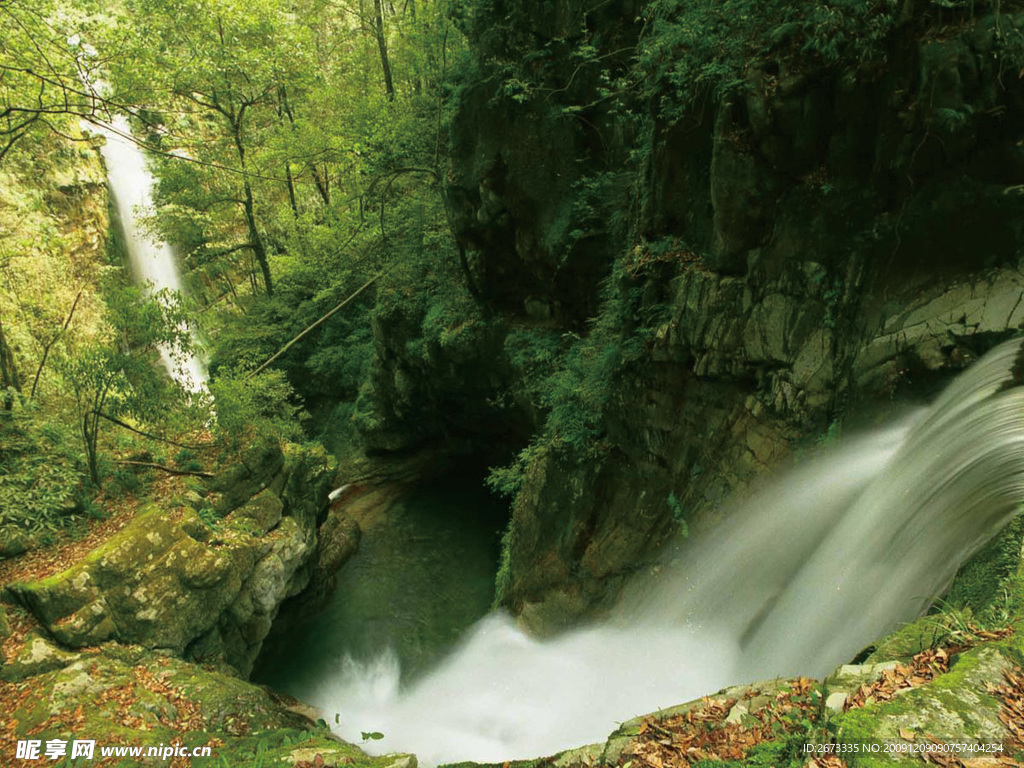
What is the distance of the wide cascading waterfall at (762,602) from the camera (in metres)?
3.64

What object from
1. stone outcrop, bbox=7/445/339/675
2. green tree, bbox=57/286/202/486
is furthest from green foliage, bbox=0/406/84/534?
stone outcrop, bbox=7/445/339/675

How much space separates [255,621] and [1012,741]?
1010 cm

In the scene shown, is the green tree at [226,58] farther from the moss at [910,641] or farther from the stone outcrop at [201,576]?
the moss at [910,641]

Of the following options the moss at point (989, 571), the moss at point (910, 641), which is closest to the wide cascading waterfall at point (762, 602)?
the moss at point (989, 571)

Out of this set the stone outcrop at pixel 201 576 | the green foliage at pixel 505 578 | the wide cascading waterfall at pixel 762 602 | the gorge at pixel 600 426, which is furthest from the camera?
the green foliage at pixel 505 578

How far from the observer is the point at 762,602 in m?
5.70

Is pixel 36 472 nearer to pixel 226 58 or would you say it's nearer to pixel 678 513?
pixel 678 513

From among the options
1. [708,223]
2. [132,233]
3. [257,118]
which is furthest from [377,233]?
[132,233]

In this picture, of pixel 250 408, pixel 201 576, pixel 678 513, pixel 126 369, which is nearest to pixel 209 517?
pixel 201 576

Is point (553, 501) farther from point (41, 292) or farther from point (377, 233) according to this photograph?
point (41, 292)

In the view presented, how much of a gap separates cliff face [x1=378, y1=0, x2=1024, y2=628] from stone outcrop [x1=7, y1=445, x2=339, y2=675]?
4.52 m

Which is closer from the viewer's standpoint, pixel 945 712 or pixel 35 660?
pixel 945 712

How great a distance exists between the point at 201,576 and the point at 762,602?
8011 millimetres

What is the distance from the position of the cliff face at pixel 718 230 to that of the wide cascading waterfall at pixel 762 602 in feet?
2.20
